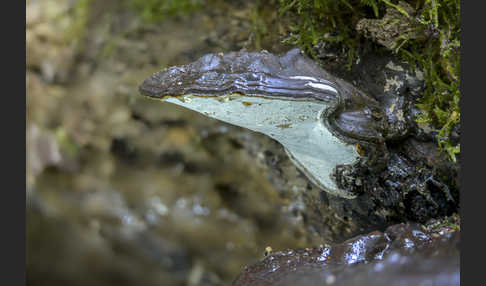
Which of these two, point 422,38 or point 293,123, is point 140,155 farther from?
point 422,38

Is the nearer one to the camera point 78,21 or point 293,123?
point 293,123

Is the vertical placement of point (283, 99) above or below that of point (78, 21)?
above

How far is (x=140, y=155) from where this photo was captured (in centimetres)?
275

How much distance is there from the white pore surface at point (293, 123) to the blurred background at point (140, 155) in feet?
1.74

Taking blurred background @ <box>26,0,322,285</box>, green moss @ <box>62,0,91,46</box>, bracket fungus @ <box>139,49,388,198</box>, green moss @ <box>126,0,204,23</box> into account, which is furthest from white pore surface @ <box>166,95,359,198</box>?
green moss @ <box>62,0,91,46</box>

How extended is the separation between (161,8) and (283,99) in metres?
1.41

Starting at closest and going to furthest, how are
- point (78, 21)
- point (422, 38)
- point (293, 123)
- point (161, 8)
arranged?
point (293, 123), point (422, 38), point (161, 8), point (78, 21)

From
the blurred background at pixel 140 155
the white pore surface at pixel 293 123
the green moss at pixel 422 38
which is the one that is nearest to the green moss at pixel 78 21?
the blurred background at pixel 140 155

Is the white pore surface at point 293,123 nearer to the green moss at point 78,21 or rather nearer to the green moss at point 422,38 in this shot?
the green moss at point 422,38

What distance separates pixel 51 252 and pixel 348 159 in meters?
3.22

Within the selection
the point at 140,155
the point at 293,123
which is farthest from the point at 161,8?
the point at 293,123

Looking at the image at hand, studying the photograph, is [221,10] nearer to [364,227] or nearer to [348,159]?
[348,159]

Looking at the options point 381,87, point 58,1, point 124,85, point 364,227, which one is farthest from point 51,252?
point 381,87

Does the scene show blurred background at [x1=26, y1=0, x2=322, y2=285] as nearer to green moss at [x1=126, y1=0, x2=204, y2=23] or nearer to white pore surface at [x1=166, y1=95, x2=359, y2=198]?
green moss at [x1=126, y1=0, x2=204, y2=23]
